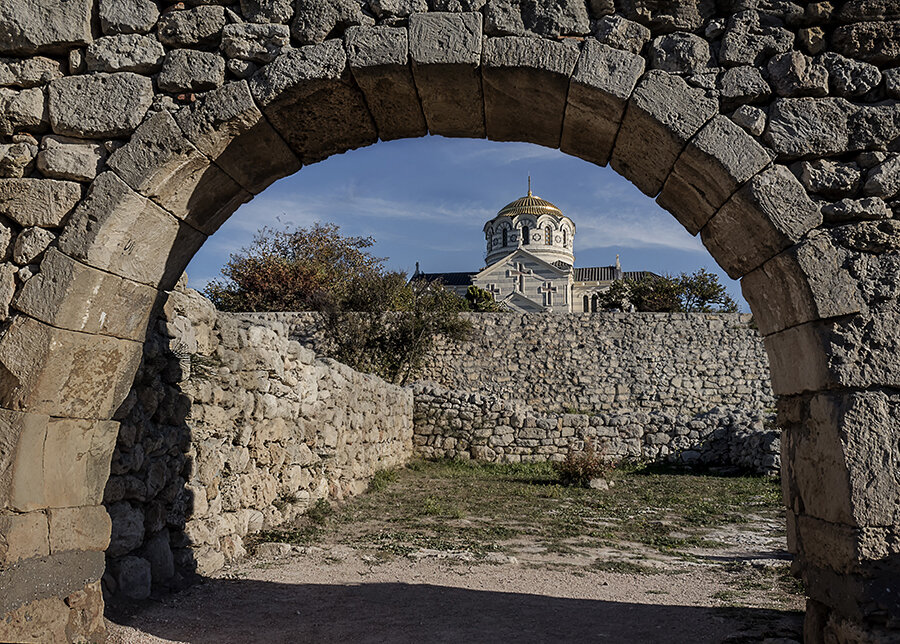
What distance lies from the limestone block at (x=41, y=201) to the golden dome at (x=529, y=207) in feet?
177

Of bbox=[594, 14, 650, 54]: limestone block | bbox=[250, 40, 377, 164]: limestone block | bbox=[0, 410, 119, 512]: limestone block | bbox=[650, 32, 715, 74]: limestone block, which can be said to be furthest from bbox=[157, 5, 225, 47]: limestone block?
bbox=[650, 32, 715, 74]: limestone block

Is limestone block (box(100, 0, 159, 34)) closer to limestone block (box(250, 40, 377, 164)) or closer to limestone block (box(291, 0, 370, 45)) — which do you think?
limestone block (box(250, 40, 377, 164))

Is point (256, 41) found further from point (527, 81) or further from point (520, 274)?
point (520, 274)

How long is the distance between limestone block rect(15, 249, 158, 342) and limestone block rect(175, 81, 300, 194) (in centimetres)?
92

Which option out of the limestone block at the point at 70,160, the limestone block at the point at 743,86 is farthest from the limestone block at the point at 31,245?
the limestone block at the point at 743,86

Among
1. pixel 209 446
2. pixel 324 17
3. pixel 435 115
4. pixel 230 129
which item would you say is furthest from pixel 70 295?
pixel 209 446

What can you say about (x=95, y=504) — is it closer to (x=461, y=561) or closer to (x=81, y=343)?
(x=81, y=343)

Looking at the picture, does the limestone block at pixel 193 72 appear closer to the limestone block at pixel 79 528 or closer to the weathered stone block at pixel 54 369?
the weathered stone block at pixel 54 369

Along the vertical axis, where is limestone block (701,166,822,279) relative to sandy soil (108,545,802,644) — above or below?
above

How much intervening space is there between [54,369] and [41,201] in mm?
945

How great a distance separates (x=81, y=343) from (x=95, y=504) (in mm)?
992

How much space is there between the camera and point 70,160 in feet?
12.6

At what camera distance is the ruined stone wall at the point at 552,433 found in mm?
16812

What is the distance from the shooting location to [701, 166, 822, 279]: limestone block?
11.5ft
